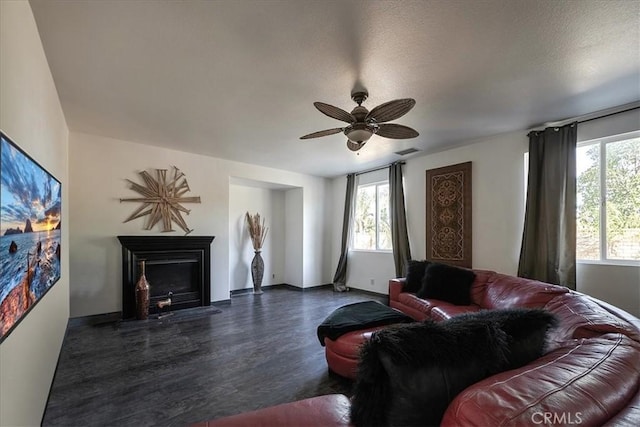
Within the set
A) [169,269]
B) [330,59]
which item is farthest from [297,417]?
[169,269]

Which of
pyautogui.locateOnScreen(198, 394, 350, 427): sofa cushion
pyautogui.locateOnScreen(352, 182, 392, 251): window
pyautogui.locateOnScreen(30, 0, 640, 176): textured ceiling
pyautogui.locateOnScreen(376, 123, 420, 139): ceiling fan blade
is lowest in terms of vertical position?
pyautogui.locateOnScreen(198, 394, 350, 427): sofa cushion

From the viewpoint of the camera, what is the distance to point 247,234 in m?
6.32

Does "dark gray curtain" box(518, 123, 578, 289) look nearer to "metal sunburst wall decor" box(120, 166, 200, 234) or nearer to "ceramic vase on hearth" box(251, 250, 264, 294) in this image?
"ceramic vase on hearth" box(251, 250, 264, 294)

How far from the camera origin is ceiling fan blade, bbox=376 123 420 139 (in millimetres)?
2684

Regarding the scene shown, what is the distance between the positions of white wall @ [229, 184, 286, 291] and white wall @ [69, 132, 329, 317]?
3.15 feet

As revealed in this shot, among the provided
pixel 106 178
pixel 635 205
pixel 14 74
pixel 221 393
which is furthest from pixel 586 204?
pixel 106 178

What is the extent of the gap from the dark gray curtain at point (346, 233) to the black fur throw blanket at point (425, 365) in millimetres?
5293

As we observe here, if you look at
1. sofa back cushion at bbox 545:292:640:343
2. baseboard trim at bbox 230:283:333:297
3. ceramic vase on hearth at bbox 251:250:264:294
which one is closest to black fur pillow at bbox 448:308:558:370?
sofa back cushion at bbox 545:292:640:343

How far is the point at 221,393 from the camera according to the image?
89.6 inches

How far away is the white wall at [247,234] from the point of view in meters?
6.13

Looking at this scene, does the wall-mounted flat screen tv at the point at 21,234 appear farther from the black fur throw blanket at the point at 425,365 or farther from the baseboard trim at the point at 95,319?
the baseboard trim at the point at 95,319

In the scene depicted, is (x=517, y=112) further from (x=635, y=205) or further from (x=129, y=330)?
(x=129, y=330)

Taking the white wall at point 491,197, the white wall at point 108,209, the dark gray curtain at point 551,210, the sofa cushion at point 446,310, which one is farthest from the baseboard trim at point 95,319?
the dark gray curtain at point 551,210

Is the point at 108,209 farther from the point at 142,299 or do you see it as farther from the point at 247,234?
the point at 247,234
